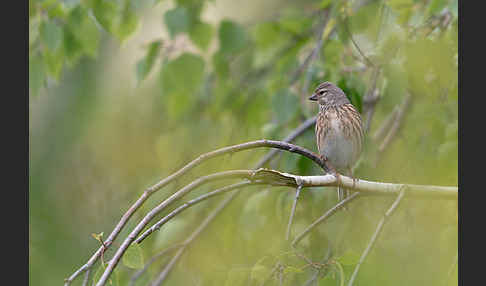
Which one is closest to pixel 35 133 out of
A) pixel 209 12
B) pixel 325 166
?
pixel 209 12

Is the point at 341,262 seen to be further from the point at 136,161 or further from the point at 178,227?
the point at 136,161

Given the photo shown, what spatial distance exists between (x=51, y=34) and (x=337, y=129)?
1907 millimetres

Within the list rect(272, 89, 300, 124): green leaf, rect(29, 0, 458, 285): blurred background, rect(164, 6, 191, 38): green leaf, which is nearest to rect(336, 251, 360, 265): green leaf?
rect(29, 0, 458, 285): blurred background

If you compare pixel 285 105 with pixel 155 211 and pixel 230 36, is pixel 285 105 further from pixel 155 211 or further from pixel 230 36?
pixel 155 211

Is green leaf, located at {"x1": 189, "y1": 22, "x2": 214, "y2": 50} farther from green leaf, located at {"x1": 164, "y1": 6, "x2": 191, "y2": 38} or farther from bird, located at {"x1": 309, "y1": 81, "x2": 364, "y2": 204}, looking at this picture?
bird, located at {"x1": 309, "y1": 81, "x2": 364, "y2": 204}

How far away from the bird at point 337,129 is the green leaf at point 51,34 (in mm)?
1627

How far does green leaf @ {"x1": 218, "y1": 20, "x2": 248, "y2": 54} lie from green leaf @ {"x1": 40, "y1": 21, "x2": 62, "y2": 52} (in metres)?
1.21

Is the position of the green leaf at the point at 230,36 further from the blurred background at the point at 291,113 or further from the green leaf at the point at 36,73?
the green leaf at the point at 36,73

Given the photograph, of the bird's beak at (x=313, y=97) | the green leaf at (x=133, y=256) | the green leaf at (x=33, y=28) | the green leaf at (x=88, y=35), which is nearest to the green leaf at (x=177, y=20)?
the green leaf at (x=88, y=35)

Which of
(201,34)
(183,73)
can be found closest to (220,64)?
(201,34)

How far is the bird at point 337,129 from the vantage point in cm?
432

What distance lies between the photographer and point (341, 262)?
95.0 inches

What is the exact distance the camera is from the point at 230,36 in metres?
4.91

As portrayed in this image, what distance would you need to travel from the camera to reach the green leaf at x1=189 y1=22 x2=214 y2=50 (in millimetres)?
4645
